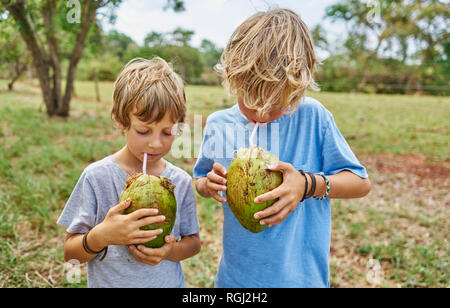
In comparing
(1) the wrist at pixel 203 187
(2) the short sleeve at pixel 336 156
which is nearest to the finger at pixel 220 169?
(1) the wrist at pixel 203 187

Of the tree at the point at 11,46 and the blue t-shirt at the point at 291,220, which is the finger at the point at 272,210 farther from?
the tree at the point at 11,46

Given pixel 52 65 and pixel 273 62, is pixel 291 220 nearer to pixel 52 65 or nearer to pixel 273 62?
pixel 273 62

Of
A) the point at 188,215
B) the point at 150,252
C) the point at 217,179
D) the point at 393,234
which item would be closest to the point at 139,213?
the point at 150,252

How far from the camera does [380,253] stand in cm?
296

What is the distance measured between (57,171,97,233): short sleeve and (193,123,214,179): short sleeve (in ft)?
1.55

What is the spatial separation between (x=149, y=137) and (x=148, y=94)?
0.17 meters

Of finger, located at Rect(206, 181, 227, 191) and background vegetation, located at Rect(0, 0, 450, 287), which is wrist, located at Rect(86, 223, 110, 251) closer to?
finger, located at Rect(206, 181, 227, 191)

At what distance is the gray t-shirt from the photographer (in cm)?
128

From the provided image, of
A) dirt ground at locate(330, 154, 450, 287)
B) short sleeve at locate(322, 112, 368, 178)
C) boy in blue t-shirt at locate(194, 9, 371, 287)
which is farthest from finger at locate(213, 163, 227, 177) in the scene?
dirt ground at locate(330, 154, 450, 287)

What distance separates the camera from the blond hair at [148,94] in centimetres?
128

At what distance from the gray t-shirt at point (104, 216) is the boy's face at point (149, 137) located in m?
0.13
